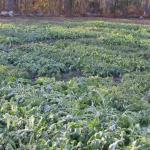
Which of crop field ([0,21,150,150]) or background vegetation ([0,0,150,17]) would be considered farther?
background vegetation ([0,0,150,17])

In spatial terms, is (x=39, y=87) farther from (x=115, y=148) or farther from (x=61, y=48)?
(x=61, y=48)

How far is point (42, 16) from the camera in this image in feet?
64.7

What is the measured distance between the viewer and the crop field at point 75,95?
14.3ft

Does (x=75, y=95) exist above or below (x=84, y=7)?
below

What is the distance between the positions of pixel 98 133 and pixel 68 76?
3.40 m

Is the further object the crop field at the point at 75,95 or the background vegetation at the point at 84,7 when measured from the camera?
the background vegetation at the point at 84,7

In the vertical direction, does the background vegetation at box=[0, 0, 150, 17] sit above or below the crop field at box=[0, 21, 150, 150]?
above

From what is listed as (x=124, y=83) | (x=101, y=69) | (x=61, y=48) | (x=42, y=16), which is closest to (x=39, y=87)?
(x=124, y=83)

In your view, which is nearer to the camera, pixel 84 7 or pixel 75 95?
pixel 75 95

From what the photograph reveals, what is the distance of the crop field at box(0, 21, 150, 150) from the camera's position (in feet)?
14.3

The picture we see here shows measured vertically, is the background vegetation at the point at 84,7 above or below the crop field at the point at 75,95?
above

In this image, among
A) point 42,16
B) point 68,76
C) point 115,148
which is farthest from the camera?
point 42,16

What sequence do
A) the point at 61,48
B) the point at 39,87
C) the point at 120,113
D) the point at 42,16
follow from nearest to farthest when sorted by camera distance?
1. the point at 120,113
2. the point at 39,87
3. the point at 61,48
4. the point at 42,16

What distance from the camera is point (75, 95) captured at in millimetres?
5781
